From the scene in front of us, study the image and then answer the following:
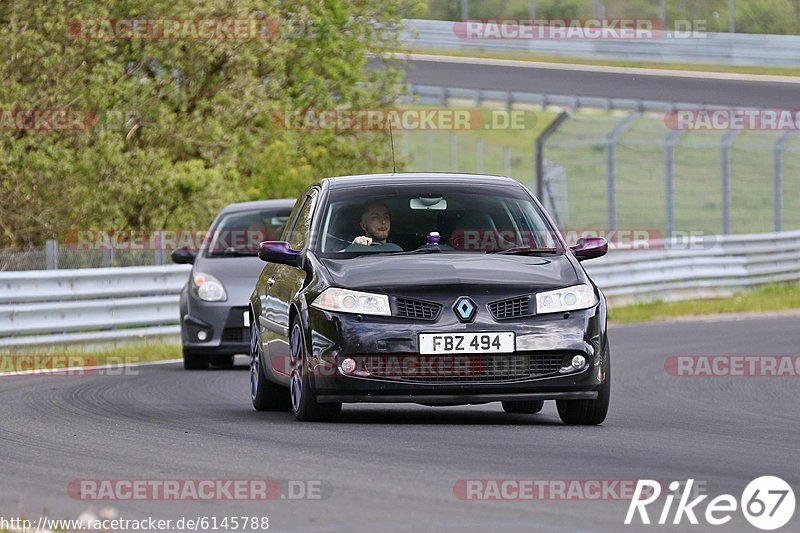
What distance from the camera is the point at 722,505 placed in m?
7.05

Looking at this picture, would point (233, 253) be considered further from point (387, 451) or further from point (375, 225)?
point (387, 451)

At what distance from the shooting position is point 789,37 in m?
43.8

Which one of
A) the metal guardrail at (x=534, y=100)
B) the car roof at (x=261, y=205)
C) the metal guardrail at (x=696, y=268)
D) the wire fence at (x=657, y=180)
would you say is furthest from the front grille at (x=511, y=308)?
the metal guardrail at (x=534, y=100)

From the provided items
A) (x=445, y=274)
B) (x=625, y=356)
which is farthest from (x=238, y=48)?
(x=445, y=274)

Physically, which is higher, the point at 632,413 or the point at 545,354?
the point at 545,354

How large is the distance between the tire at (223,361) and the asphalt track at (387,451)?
3666mm

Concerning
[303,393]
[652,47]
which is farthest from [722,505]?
[652,47]

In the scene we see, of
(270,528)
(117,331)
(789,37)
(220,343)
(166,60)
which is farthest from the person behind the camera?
(789,37)

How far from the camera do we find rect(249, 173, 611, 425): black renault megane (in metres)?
10.0

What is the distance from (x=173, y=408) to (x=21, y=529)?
18.7 ft

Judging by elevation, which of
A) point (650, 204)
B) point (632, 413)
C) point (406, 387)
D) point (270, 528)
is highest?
point (270, 528)

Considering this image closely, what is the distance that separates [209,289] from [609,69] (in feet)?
102

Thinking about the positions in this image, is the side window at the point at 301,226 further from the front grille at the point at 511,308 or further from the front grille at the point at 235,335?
the front grille at the point at 235,335

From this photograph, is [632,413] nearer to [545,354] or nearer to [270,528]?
[545,354]
